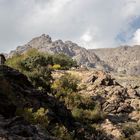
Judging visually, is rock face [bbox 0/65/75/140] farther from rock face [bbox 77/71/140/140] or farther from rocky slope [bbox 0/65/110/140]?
rock face [bbox 77/71/140/140]

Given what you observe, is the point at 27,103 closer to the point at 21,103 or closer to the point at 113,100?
the point at 21,103

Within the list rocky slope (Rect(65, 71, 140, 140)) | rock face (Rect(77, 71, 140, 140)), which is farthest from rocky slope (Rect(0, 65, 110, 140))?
rock face (Rect(77, 71, 140, 140))

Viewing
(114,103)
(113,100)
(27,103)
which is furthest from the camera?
(113,100)

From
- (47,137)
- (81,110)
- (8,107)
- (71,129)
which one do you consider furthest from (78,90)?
(47,137)

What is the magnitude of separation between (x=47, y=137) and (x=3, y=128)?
7.46 feet

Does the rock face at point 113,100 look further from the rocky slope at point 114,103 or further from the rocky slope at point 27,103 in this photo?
the rocky slope at point 27,103

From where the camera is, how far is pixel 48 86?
42406 millimetres

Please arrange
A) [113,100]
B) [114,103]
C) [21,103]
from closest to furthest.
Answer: [21,103] < [114,103] < [113,100]

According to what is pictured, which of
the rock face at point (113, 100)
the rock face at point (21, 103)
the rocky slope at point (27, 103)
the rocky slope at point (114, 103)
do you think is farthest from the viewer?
the rock face at point (113, 100)

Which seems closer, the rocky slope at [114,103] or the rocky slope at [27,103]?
the rocky slope at [27,103]

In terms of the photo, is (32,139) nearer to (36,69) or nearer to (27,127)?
(27,127)

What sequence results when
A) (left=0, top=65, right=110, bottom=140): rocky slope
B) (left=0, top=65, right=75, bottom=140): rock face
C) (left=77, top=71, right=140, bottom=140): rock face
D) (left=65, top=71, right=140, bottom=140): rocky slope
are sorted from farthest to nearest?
1. (left=77, top=71, right=140, bottom=140): rock face
2. (left=65, top=71, right=140, bottom=140): rocky slope
3. (left=0, top=65, right=110, bottom=140): rocky slope
4. (left=0, top=65, right=75, bottom=140): rock face

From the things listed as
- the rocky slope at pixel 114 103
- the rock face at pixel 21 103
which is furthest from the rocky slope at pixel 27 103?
the rocky slope at pixel 114 103

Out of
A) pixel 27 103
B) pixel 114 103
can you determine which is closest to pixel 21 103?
pixel 27 103
